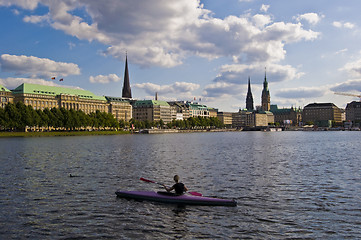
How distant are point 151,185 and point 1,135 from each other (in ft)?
402

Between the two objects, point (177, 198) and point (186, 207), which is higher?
point (177, 198)

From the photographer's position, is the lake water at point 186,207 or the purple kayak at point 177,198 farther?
the purple kayak at point 177,198

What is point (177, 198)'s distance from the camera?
2638 cm

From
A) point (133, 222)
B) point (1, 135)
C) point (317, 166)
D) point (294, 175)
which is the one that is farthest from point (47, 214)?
point (1, 135)

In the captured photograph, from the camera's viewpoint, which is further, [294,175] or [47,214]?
[294,175]

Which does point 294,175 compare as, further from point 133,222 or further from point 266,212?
point 133,222

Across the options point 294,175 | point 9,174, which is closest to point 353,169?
point 294,175

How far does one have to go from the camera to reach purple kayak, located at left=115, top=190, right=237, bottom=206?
25641 millimetres

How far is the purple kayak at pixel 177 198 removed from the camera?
25641 millimetres

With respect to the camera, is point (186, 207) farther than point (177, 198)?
No

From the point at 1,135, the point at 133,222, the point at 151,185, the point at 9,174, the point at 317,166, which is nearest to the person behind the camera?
the point at 133,222

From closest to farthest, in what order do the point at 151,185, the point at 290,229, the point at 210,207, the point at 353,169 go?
the point at 290,229, the point at 210,207, the point at 151,185, the point at 353,169

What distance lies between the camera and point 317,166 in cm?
4834

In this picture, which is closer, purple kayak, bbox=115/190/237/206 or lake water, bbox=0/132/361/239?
lake water, bbox=0/132/361/239
